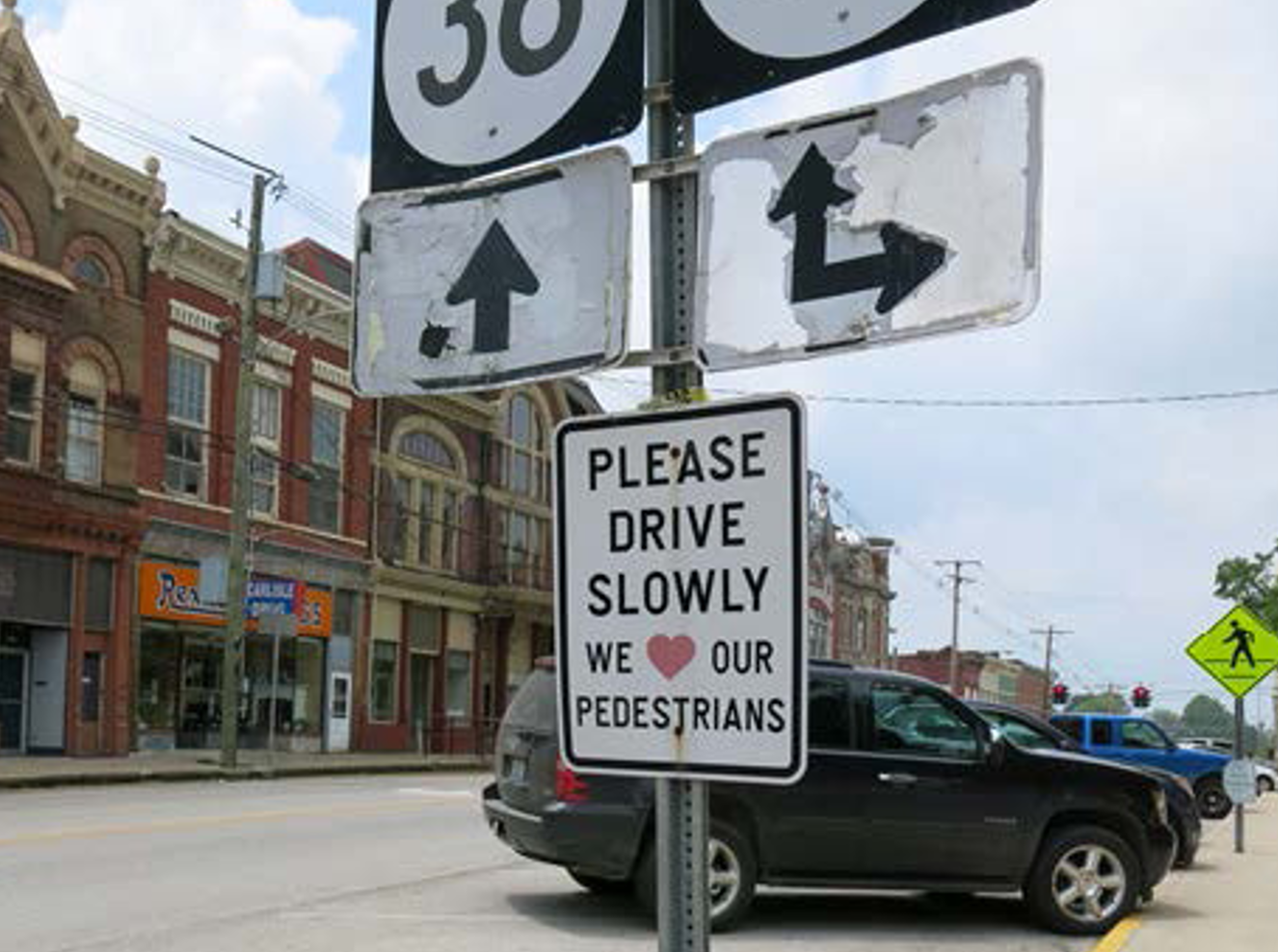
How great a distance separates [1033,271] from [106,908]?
9.85 meters

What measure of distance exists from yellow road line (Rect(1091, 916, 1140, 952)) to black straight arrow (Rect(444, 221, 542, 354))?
828 centimetres

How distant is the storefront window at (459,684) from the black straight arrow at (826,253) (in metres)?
43.2

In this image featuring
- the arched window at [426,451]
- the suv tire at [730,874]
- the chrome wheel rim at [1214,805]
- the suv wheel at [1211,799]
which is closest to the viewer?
the suv tire at [730,874]

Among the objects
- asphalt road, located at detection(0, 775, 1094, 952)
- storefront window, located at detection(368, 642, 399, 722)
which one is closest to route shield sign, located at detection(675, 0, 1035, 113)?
asphalt road, located at detection(0, 775, 1094, 952)

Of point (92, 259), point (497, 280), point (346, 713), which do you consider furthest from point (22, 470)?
point (497, 280)

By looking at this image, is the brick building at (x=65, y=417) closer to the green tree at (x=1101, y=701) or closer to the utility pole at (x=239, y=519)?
the utility pole at (x=239, y=519)

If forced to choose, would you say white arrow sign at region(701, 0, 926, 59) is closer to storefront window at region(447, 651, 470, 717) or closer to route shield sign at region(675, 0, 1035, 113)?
route shield sign at region(675, 0, 1035, 113)

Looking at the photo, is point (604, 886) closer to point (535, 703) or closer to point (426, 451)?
point (535, 703)

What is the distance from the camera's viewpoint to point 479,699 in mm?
47094

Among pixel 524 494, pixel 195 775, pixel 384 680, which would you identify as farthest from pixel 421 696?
pixel 195 775

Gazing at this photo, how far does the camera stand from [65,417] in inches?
1193

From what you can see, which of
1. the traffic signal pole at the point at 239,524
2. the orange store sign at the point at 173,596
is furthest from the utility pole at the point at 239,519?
the orange store sign at the point at 173,596

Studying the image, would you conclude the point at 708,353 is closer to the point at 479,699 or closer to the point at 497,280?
the point at 497,280

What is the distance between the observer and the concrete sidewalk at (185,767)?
2491cm
